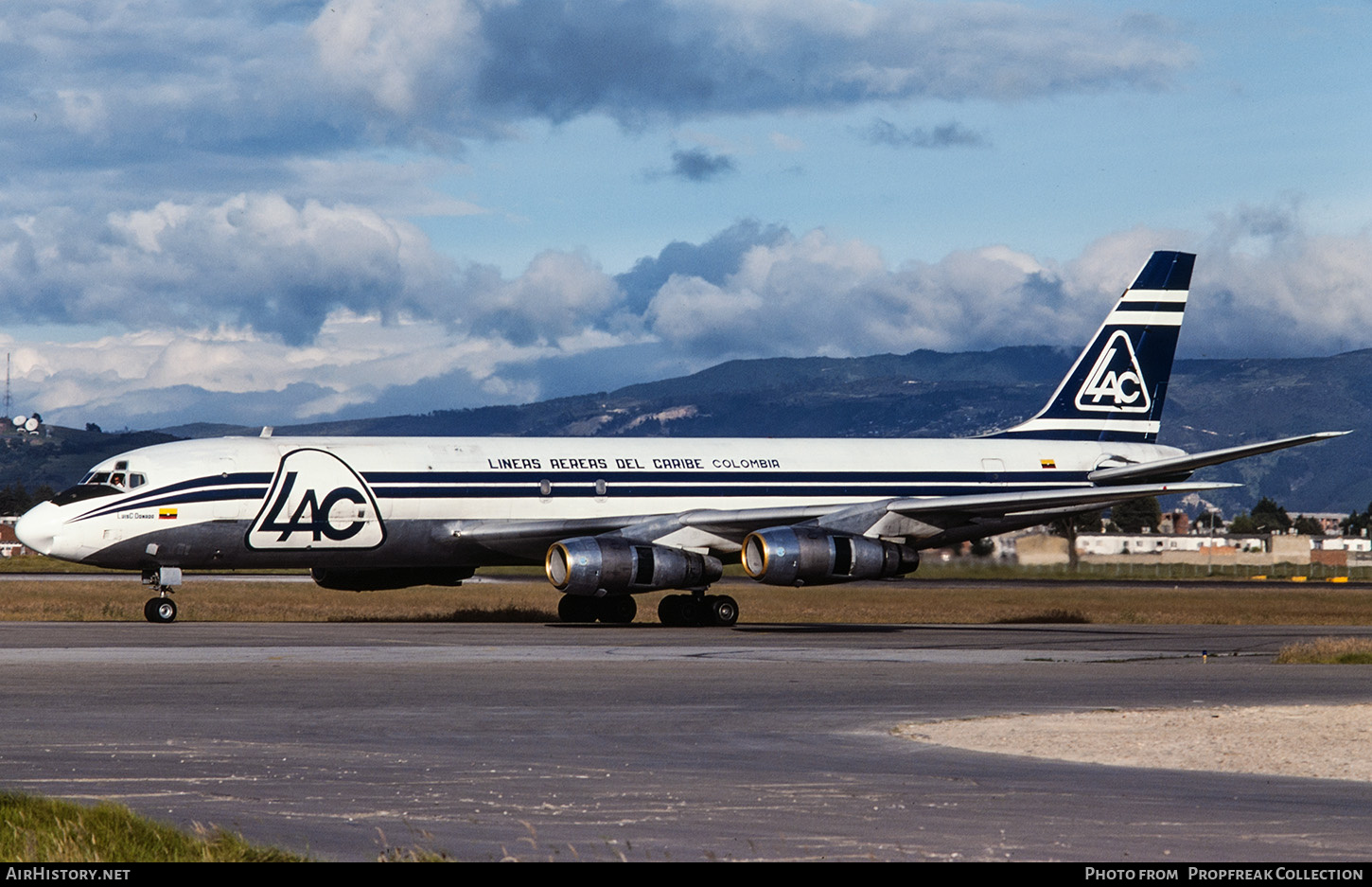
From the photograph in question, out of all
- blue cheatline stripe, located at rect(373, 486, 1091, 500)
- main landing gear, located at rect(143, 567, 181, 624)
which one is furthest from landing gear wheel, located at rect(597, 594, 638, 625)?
main landing gear, located at rect(143, 567, 181, 624)

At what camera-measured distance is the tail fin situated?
50.3m

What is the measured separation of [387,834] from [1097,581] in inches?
2775

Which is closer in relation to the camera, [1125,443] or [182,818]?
[182,818]

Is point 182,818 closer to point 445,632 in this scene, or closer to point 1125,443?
point 445,632

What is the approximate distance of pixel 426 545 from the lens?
1609 inches

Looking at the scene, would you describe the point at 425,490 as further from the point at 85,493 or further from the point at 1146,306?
A: the point at 1146,306

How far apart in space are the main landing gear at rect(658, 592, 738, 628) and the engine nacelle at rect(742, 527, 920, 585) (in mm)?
2803

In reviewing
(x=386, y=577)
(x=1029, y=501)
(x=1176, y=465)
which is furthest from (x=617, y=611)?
(x=1176, y=465)

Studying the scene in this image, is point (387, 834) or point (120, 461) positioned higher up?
point (120, 461)

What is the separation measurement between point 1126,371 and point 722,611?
1656 cm

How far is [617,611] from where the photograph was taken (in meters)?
42.9

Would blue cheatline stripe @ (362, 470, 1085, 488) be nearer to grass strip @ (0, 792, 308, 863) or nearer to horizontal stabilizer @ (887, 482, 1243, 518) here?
horizontal stabilizer @ (887, 482, 1243, 518)

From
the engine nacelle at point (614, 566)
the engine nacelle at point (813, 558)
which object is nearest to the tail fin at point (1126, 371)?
the engine nacelle at point (813, 558)
